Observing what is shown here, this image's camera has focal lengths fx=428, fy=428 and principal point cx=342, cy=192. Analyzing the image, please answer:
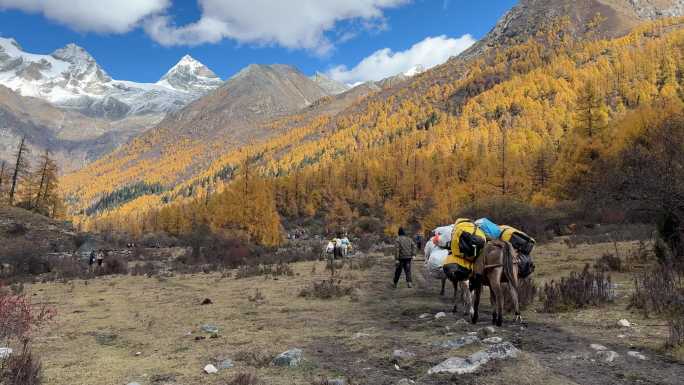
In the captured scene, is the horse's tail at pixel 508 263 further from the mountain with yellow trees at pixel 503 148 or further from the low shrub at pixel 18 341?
the low shrub at pixel 18 341

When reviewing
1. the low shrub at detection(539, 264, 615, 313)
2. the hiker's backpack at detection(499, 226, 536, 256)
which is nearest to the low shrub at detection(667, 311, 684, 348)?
the hiker's backpack at detection(499, 226, 536, 256)

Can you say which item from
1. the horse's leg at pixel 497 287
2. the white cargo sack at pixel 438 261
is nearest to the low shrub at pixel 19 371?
the horse's leg at pixel 497 287

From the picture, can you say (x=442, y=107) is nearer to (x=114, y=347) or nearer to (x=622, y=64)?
(x=622, y=64)

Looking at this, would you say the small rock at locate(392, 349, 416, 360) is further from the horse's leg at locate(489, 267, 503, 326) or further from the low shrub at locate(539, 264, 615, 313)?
the low shrub at locate(539, 264, 615, 313)

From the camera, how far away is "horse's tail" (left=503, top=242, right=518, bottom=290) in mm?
7156

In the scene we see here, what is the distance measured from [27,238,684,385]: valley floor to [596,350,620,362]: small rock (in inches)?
3.4

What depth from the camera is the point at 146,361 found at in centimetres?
624

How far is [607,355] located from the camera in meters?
5.07

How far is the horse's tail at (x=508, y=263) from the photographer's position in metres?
7.16

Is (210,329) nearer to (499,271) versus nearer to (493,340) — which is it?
(493,340)

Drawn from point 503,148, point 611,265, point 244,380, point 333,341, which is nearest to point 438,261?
point 333,341

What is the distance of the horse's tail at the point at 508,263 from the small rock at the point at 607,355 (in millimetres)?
2014

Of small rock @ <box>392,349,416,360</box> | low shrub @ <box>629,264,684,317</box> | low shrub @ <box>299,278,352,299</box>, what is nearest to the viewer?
small rock @ <box>392,349,416,360</box>

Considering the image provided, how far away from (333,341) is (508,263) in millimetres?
3193
